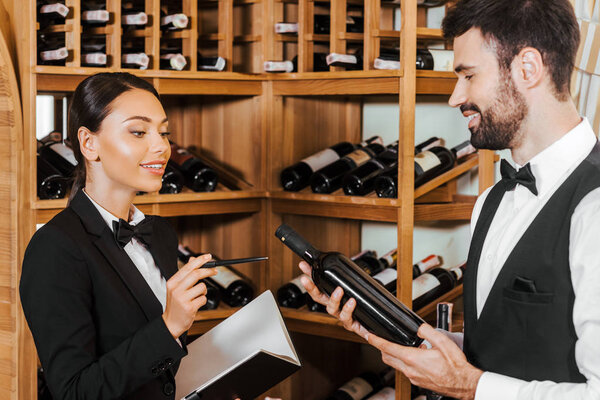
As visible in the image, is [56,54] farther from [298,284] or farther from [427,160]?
[427,160]

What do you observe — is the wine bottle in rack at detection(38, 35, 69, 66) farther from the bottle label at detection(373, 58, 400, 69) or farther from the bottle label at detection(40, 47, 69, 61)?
the bottle label at detection(373, 58, 400, 69)

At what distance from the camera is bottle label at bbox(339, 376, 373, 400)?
2.87 m

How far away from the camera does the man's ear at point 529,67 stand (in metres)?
1.29

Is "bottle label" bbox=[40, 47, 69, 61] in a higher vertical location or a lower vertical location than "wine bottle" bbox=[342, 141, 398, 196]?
higher

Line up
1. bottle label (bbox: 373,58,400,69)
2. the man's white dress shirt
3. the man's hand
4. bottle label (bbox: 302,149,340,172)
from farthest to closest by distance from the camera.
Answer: bottle label (bbox: 302,149,340,172) → bottle label (bbox: 373,58,400,69) → the man's hand → the man's white dress shirt

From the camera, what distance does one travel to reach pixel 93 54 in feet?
7.54

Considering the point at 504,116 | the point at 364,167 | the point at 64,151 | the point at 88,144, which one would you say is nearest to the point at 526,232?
the point at 504,116

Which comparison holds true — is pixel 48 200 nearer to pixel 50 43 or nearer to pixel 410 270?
pixel 50 43

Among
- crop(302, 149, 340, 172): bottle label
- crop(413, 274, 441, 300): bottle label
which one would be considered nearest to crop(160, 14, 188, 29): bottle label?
crop(302, 149, 340, 172): bottle label

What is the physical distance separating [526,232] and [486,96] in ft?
0.92

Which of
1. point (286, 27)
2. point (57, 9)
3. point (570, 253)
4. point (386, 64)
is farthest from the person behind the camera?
point (286, 27)

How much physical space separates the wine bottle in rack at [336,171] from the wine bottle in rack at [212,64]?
54 cm

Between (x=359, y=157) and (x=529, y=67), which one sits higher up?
(x=529, y=67)

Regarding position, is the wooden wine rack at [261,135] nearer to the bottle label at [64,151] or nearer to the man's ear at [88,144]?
the bottle label at [64,151]
